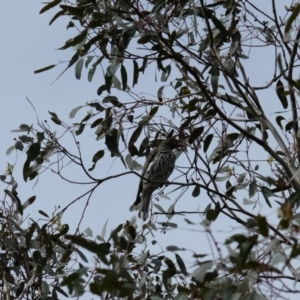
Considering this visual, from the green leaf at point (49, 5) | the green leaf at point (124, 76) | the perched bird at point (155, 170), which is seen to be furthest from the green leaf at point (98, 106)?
the perched bird at point (155, 170)

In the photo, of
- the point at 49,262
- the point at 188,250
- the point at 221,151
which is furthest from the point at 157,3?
the point at 188,250

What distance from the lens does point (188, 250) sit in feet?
8.32

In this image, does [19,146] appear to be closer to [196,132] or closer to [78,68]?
[78,68]

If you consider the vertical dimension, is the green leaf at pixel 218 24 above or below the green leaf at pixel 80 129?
above

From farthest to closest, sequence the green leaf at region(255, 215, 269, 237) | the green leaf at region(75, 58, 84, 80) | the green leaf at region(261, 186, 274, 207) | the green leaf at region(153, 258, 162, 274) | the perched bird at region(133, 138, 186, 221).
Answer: the perched bird at region(133, 138, 186, 221) < the green leaf at region(75, 58, 84, 80) < the green leaf at region(261, 186, 274, 207) < the green leaf at region(153, 258, 162, 274) < the green leaf at region(255, 215, 269, 237)

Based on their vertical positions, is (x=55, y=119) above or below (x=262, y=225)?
above

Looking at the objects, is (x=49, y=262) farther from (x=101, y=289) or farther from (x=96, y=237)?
(x=101, y=289)

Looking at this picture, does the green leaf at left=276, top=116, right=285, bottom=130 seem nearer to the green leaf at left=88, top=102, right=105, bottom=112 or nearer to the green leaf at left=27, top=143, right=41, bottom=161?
the green leaf at left=88, top=102, right=105, bottom=112

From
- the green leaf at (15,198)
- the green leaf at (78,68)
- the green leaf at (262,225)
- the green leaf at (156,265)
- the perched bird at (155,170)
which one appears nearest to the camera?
the green leaf at (262,225)

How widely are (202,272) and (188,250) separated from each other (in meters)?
0.10

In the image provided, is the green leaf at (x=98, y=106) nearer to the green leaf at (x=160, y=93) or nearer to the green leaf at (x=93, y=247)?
the green leaf at (x=160, y=93)

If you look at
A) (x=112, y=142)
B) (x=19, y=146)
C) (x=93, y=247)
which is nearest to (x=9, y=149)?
(x=19, y=146)

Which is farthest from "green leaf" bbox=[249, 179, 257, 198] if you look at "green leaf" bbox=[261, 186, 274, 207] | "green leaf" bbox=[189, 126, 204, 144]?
"green leaf" bbox=[189, 126, 204, 144]

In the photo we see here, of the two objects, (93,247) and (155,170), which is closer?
(93,247)
